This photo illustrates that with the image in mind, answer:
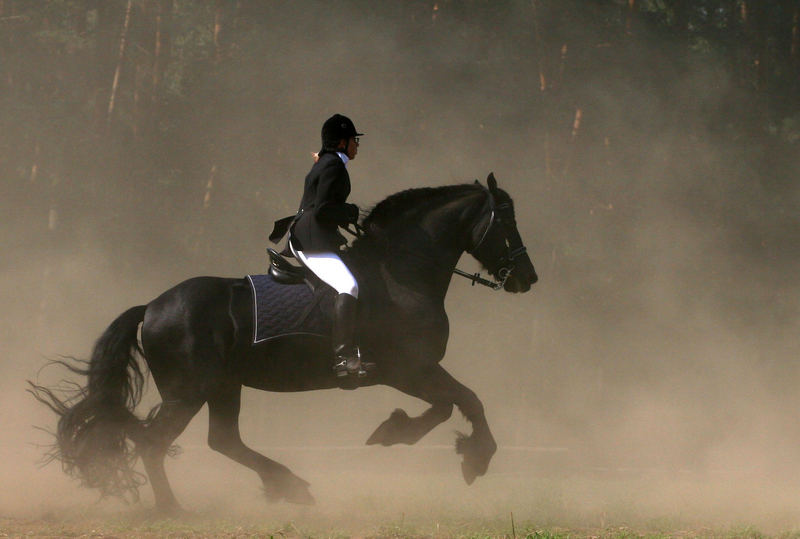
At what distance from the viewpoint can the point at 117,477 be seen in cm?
830

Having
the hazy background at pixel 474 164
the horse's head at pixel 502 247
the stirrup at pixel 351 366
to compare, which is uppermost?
the hazy background at pixel 474 164

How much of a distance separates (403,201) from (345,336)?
126 centimetres

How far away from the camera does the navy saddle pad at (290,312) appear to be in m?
8.24

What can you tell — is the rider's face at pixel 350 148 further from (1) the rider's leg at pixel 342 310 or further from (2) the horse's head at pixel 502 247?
(2) the horse's head at pixel 502 247

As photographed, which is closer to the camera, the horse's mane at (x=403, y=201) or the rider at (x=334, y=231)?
the rider at (x=334, y=231)

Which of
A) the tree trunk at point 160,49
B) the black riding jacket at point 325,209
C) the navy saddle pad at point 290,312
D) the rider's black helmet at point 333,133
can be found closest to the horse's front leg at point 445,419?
the navy saddle pad at point 290,312

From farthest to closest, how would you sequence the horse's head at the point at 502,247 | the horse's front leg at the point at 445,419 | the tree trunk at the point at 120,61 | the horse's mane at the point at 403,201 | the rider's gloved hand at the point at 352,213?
the tree trunk at the point at 120,61 → the horse's mane at the point at 403,201 → the horse's head at the point at 502,247 → the rider's gloved hand at the point at 352,213 → the horse's front leg at the point at 445,419

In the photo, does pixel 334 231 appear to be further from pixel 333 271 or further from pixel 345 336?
pixel 345 336

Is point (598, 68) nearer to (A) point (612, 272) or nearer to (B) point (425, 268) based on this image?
(A) point (612, 272)

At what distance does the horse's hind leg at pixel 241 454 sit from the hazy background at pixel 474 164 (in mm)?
10764

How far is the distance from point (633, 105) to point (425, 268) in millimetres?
13098

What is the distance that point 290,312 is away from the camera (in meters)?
8.28

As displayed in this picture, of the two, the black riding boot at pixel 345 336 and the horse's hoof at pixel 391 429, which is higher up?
the black riding boot at pixel 345 336

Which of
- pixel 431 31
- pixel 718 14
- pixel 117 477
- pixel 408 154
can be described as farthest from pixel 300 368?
pixel 718 14
